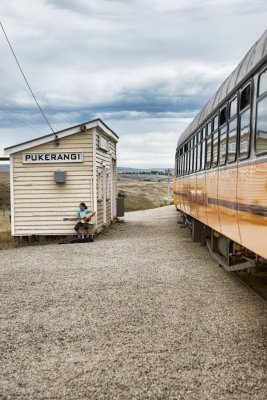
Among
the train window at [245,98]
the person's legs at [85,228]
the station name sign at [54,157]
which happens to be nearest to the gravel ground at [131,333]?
the train window at [245,98]

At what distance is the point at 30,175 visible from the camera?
16.5 m

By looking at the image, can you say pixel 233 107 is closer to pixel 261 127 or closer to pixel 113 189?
pixel 261 127

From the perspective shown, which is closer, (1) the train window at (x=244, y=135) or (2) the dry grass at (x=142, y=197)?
(1) the train window at (x=244, y=135)

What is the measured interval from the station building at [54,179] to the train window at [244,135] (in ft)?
33.5

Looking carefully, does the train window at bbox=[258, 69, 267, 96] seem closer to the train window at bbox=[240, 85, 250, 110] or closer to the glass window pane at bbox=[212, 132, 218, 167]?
the train window at bbox=[240, 85, 250, 110]

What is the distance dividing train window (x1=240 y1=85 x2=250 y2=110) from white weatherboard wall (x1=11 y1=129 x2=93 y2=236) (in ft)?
33.4

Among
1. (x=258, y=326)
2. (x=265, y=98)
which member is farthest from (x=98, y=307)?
(x=265, y=98)

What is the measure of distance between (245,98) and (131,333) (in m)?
3.20

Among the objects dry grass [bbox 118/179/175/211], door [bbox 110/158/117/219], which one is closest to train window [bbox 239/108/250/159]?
door [bbox 110/158/117/219]

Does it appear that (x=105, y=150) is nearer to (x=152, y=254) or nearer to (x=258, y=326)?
(x=152, y=254)

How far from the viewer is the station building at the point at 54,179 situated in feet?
53.4

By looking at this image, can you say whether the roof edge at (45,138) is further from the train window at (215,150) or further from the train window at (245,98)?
the train window at (245,98)

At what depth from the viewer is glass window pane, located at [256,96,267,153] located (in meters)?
5.20

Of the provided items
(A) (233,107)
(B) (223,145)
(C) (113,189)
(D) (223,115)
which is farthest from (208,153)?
(C) (113,189)
